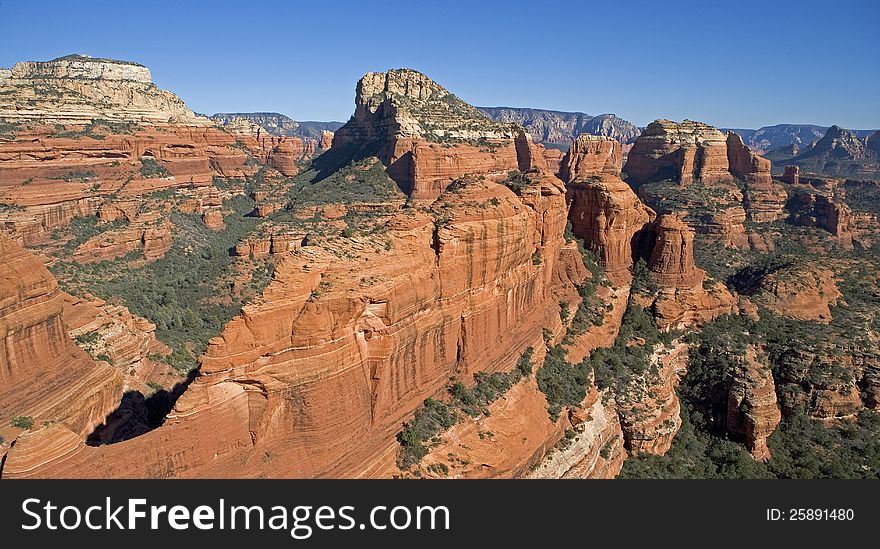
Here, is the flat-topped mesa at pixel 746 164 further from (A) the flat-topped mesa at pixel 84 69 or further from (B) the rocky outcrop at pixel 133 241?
(A) the flat-topped mesa at pixel 84 69

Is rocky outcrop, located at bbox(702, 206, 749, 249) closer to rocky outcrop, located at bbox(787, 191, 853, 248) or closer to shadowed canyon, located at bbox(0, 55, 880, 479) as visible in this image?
shadowed canyon, located at bbox(0, 55, 880, 479)

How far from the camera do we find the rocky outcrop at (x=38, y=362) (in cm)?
2748

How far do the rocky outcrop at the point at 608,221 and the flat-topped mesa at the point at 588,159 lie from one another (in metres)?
61.0

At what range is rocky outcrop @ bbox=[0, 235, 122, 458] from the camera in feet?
90.2

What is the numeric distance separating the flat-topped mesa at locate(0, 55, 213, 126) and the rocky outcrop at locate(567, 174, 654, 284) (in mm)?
76082

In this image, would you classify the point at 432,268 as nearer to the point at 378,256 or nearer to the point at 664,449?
the point at 378,256

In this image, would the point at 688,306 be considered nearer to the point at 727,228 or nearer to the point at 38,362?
the point at 727,228

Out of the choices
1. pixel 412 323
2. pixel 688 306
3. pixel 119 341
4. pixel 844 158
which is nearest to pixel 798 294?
pixel 688 306

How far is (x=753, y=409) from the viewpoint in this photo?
127 ft

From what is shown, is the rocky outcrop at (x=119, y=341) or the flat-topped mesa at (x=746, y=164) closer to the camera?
the rocky outcrop at (x=119, y=341)

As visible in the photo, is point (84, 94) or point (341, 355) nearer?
point (341, 355)

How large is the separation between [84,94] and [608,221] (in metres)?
88.1

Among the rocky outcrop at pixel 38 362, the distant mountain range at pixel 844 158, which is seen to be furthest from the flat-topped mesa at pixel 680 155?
the rocky outcrop at pixel 38 362

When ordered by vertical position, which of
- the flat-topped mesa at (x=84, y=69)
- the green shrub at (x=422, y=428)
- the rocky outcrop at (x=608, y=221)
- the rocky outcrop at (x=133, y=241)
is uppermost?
the flat-topped mesa at (x=84, y=69)
